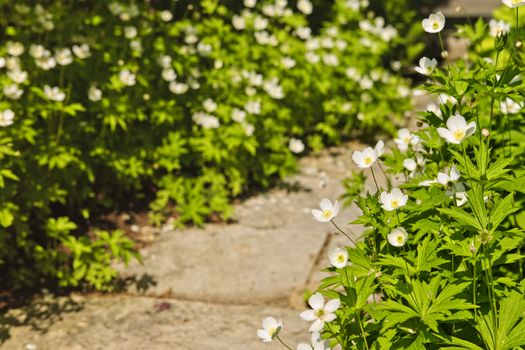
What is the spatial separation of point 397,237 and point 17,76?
2617 millimetres

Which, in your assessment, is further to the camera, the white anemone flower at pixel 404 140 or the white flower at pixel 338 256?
the white anemone flower at pixel 404 140

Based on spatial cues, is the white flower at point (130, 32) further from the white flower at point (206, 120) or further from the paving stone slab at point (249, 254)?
the paving stone slab at point (249, 254)

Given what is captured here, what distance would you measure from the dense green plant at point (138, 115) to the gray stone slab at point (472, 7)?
443cm

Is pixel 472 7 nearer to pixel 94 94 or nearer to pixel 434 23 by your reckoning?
pixel 94 94

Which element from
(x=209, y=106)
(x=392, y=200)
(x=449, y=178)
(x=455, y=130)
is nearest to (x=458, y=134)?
(x=455, y=130)

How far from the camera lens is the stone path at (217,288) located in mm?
3309

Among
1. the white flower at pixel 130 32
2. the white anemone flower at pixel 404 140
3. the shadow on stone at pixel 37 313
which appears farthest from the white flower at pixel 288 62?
the white anemone flower at pixel 404 140

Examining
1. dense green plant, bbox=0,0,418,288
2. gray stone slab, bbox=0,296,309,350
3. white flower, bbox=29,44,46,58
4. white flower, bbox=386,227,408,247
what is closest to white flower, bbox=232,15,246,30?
dense green plant, bbox=0,0,418,288

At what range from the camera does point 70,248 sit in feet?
12.2

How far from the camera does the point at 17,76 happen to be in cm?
384

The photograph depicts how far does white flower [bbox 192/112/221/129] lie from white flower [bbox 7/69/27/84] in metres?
1.14

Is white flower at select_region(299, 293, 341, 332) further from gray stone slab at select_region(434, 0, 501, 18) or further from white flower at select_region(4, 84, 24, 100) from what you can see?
gray stone slab at select_region(434, 0, 501, 18)

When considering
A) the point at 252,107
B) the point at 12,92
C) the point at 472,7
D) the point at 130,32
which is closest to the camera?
the point at 12,92

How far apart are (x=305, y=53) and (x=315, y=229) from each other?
1683 mm
